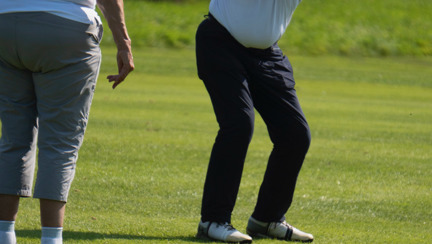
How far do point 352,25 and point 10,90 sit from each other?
42.4m

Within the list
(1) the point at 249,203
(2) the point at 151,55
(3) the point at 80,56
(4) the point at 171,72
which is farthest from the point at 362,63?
(3) the point at 80,56

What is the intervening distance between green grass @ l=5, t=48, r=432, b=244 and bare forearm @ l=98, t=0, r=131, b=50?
1.30 m

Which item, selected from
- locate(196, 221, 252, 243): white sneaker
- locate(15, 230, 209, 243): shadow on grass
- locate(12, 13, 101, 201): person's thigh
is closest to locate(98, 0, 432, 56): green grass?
locate(15, 230, 209, 243): shadow on grass

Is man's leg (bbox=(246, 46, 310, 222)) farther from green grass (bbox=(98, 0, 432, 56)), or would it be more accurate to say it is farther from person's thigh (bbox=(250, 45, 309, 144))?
green grass (bbox=(98, 0, 432, 56))

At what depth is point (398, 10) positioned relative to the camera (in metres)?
51.9

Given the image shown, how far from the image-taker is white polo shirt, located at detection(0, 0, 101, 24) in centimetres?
392

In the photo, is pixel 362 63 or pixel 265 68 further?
pixel 362 63

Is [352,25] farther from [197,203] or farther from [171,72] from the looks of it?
[197,203]

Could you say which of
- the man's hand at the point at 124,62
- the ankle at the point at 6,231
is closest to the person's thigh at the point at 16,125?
the ankle at the point at 6,231

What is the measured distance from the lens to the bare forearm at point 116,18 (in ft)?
13.6

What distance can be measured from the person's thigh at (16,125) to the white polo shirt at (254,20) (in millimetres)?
1382

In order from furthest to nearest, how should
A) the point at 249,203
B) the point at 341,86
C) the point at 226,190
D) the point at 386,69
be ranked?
the point at 386,69
the point at 341,86
the point at 249,203
the point at 226,190

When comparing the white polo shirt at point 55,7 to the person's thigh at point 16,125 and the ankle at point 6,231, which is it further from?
the ankle at point 6,231

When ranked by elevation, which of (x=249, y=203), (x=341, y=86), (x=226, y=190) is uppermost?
(x=226, y=190)
